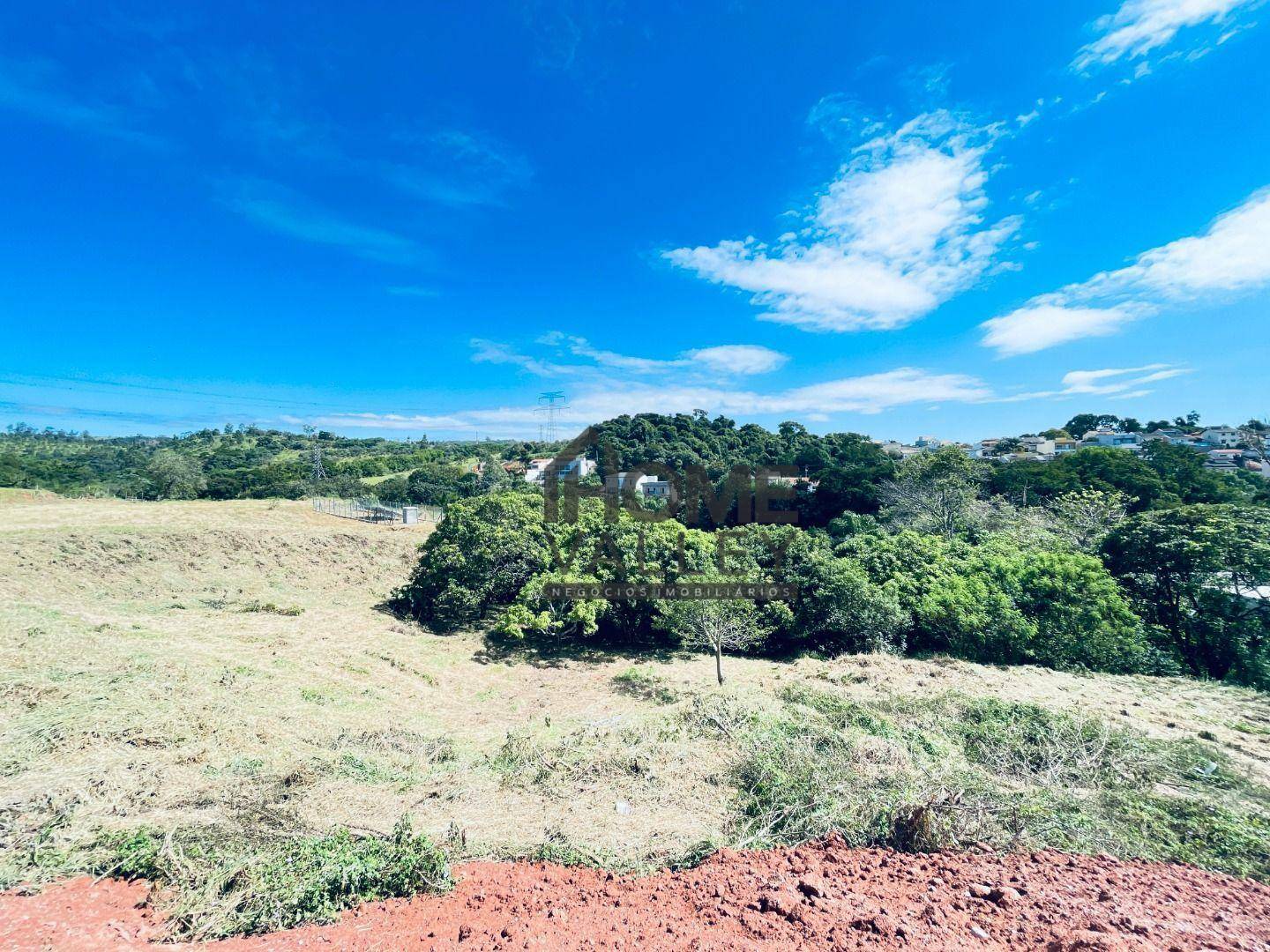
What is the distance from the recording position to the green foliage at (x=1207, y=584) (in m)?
13.5

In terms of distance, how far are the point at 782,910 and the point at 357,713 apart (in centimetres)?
890

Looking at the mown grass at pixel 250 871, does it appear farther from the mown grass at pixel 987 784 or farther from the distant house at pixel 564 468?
the distant house at pixel 564 468

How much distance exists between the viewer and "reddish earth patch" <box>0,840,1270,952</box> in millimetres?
3432

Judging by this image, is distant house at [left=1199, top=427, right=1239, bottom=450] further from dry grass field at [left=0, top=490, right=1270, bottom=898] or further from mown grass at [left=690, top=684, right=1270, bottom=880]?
A: mown grass at [left=690, top=684, right=1270, bottom=880]

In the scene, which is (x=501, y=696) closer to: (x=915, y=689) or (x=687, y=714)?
(x=687, y=714)

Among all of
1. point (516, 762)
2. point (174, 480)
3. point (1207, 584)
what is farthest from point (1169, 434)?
point (174, 480)

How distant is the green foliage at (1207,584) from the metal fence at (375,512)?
33575 mm

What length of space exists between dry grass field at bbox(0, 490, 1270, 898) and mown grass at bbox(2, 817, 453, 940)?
42 centimetres

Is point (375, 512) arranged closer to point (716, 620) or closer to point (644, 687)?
point (644, 687)

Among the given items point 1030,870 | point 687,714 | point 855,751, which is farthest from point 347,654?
point 1030,870

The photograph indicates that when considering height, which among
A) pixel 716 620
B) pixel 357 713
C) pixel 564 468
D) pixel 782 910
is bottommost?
pixel 357 713

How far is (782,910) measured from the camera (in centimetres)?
369

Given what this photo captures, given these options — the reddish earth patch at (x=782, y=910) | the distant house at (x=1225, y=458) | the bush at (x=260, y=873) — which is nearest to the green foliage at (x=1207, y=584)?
the reddish earth patch at (x=782, y=910)

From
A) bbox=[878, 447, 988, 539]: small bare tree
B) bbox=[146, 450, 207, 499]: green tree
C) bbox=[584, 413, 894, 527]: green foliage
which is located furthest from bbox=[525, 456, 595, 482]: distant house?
bbox=[146, 450, 207, 499]: green tree
